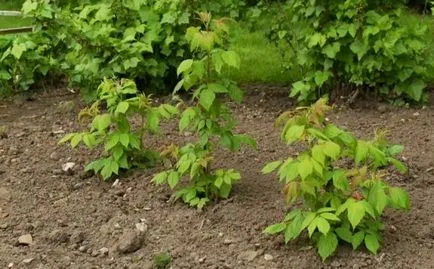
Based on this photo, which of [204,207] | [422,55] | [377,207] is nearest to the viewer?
[377,207]

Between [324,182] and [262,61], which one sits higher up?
[324,182]

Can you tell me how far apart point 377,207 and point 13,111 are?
11.8 feet

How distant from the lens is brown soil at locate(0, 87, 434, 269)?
13.8 feet

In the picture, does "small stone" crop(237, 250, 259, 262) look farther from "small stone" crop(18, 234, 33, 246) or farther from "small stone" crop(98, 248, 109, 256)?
"small stone" crop(18, 234, 33, 246)

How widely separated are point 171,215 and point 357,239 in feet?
3.51

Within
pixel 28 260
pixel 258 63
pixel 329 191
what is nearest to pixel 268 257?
pixel 329 191

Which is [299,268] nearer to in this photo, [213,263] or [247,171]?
[213,263]

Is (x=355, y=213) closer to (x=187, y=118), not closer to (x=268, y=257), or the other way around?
(x=268, y=257)

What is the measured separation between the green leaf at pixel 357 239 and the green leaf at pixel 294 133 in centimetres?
53

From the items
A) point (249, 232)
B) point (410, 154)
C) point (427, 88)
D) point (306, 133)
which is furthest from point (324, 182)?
point (427, 88)

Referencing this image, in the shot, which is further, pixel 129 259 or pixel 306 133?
pixel 129 259

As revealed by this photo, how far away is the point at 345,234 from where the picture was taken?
4078 mm

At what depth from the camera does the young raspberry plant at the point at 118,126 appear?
16.3 ft

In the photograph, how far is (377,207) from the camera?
157 inches
